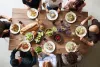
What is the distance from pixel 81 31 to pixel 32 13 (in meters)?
0.61

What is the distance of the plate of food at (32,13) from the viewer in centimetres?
212

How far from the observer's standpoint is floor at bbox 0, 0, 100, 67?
2.53m

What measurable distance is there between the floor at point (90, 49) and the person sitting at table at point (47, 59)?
597mm

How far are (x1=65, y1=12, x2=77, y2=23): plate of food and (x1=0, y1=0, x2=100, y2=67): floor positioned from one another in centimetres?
50

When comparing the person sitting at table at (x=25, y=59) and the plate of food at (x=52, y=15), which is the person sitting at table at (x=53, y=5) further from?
the person sitting at table at (x=25, y=59)

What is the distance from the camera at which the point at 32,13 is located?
2.13 m

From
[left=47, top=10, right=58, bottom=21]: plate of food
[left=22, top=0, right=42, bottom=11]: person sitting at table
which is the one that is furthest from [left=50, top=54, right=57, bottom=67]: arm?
[left=22, top=0, right=42, bottom=11]: person sitting at table

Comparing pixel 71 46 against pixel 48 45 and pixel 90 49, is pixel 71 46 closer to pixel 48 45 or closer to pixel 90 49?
pixel 48 45

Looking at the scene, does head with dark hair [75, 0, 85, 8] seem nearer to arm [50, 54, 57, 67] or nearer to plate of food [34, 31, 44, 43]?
plate of food [34, 31, 44, 43]

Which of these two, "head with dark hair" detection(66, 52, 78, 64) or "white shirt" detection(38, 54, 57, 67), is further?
"white shirt" detection(38, 54, 57, 67)

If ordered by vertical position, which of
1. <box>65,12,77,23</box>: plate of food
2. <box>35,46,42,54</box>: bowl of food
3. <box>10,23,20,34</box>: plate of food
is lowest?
<box>35,46,42,54</box>: bowl of food

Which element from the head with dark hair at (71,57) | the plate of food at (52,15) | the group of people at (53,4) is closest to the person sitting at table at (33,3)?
the group of people at (53,4)

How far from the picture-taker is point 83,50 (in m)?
2.13

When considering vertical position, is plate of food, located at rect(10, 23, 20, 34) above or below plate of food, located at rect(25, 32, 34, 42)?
above
